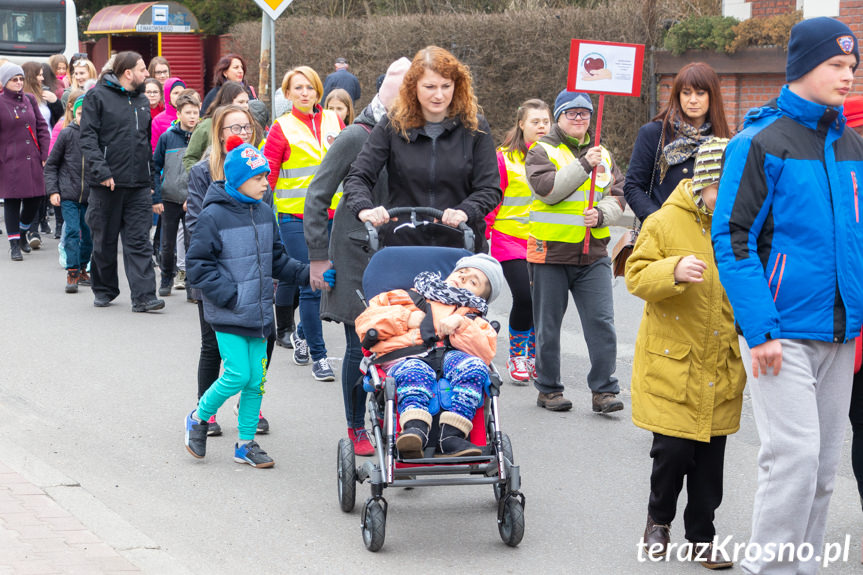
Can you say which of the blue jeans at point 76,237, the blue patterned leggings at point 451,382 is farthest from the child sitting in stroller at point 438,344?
the blue jeans at point 76,237

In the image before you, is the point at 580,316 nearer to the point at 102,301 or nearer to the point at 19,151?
the point at 102,301

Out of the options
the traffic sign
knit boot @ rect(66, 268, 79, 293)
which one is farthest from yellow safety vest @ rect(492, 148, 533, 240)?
knit boot @ rect(66, 268, 79, 293)

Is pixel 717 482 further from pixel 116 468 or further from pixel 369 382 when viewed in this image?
pixel 116 468

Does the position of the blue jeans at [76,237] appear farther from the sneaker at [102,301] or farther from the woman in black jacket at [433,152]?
the woman in black jacket at [433,152]

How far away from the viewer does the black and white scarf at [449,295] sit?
5359 millimetres

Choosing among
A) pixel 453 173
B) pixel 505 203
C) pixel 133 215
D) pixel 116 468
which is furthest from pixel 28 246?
pixel 453 173

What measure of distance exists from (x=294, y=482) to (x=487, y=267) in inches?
63.0

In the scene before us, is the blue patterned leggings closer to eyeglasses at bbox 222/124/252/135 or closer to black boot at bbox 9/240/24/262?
eyeglasses at bbox 222/124/252/135

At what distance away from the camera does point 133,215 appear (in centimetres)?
1116

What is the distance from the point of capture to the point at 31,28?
97.1 feet

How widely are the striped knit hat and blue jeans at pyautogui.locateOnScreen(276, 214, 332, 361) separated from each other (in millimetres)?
3870

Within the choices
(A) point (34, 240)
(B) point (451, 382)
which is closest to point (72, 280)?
(A) point (34, 240)

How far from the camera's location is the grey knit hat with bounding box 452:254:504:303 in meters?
5.50

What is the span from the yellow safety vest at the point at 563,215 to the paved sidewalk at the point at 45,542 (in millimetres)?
3476
